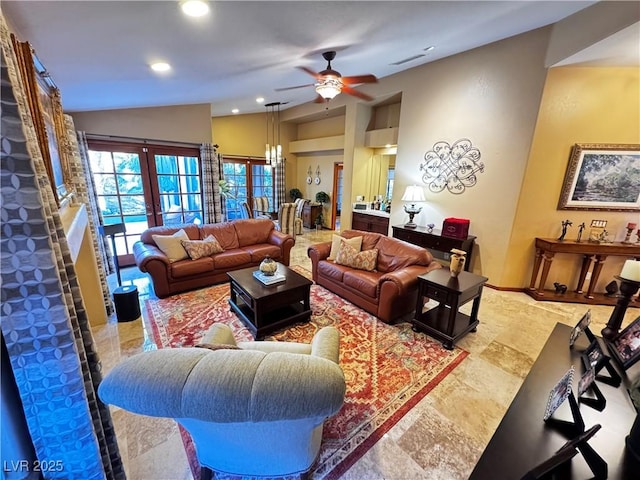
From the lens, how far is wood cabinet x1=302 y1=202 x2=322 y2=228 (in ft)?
26.1

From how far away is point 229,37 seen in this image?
2188mm

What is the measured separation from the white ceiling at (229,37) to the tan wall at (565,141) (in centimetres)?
92

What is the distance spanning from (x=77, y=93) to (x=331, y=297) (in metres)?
3.89

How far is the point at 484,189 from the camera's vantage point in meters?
4.01

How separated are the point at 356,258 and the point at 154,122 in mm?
4318

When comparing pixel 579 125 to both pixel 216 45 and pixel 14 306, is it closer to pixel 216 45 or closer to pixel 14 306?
pixel 216 45

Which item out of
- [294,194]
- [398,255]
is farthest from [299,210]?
[398,255]

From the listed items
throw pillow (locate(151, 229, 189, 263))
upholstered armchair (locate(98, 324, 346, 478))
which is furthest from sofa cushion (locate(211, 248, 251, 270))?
upholstered armchair (locate(98, 324, 346, 478))

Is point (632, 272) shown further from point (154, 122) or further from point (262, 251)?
point (154, 122)

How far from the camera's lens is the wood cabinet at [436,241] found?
13.4 ft

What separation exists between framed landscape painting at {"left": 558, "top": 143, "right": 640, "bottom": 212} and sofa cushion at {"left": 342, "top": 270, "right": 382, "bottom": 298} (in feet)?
9.77

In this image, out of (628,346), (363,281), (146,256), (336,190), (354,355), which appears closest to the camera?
(628,346)

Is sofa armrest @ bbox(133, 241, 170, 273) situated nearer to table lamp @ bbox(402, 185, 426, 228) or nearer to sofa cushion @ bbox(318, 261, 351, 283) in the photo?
sofa cushion @ bbox(318, 261, 351, 283)

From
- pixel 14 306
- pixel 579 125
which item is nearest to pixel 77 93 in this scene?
pixel 14 306
